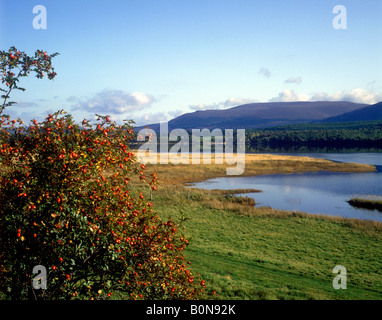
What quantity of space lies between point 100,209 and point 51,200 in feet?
3.02

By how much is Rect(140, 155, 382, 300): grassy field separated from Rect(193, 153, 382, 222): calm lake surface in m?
6.62

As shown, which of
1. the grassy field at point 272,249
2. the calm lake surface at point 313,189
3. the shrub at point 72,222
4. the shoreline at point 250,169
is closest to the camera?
the shrub at point 72,222

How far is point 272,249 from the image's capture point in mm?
26359

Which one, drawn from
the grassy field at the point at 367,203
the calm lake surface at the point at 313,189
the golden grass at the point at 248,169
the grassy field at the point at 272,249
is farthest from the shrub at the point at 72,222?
the golden grass at the point at 248,169

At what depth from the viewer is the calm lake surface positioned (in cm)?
4471

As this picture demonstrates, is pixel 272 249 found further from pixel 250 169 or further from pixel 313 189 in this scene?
pixel 250 169

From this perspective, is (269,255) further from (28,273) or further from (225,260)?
(28,273)

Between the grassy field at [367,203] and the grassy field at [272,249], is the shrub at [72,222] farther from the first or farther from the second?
the grassy field at [367,203]

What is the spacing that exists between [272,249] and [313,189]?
37.7 meters

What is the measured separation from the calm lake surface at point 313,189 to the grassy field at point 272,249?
6622mm

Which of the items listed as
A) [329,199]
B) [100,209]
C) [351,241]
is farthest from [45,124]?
[329,199]

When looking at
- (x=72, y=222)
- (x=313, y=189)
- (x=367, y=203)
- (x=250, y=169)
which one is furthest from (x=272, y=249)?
(x=250, y=169)

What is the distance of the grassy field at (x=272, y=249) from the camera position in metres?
16.6

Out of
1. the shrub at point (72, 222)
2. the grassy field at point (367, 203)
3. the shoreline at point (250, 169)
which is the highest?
the shrub at point (72, 222)
